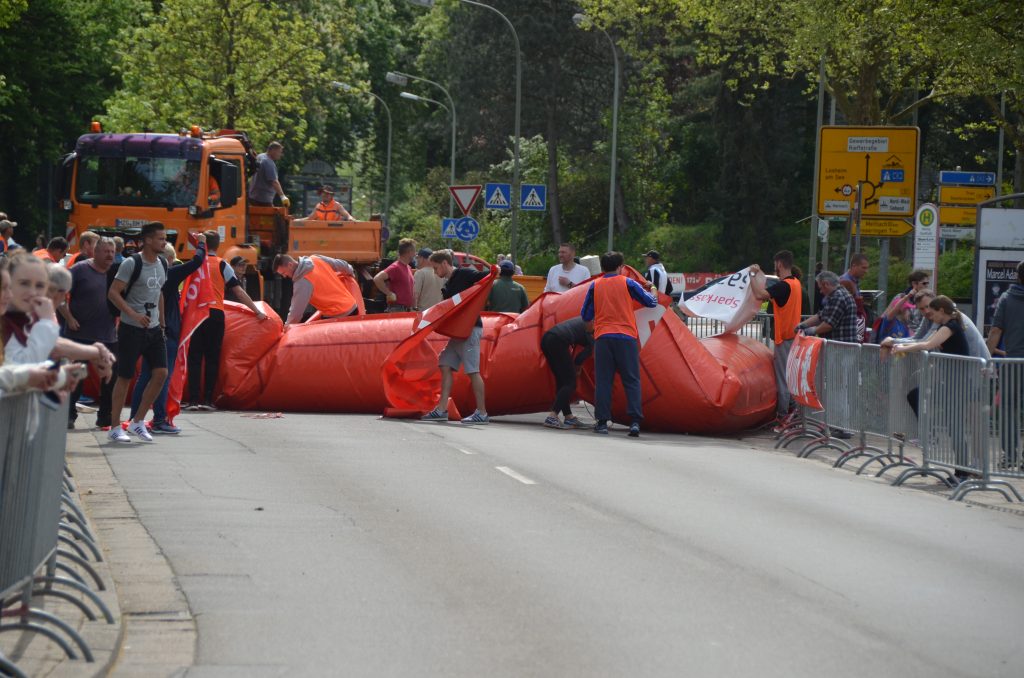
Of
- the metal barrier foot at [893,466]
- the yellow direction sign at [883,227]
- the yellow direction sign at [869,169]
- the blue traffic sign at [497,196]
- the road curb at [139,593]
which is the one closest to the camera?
the road curb at [139,593]

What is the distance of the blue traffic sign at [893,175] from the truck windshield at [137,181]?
34.6 feet

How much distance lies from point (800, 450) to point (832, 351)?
1.24 meters

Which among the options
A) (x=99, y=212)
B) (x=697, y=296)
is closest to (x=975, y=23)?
(x=697, y=296)

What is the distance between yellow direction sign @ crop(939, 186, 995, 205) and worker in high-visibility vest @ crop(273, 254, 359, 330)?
19.8 m

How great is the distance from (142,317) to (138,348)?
0.35m

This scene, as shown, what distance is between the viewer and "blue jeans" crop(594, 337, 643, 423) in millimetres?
16203

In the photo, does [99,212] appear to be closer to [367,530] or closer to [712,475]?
[712,475]

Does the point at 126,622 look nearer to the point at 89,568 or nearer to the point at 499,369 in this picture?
the point at 89,568

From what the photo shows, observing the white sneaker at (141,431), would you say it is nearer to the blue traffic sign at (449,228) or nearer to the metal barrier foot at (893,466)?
the metal barrier foot at (893,466)

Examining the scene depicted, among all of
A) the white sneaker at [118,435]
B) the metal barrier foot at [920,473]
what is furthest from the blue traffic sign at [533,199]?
the metal barrier foot at [920,473]

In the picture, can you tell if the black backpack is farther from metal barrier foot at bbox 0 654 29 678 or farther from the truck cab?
the truck cab

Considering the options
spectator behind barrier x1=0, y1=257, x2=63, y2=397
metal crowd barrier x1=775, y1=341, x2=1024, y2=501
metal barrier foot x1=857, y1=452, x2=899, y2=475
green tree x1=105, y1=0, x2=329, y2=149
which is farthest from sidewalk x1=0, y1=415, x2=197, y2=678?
green tree x1=105, y1=0, x2=329, y2=149

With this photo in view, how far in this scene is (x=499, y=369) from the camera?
1730 centimetres

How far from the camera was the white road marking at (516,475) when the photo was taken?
12102 mm
